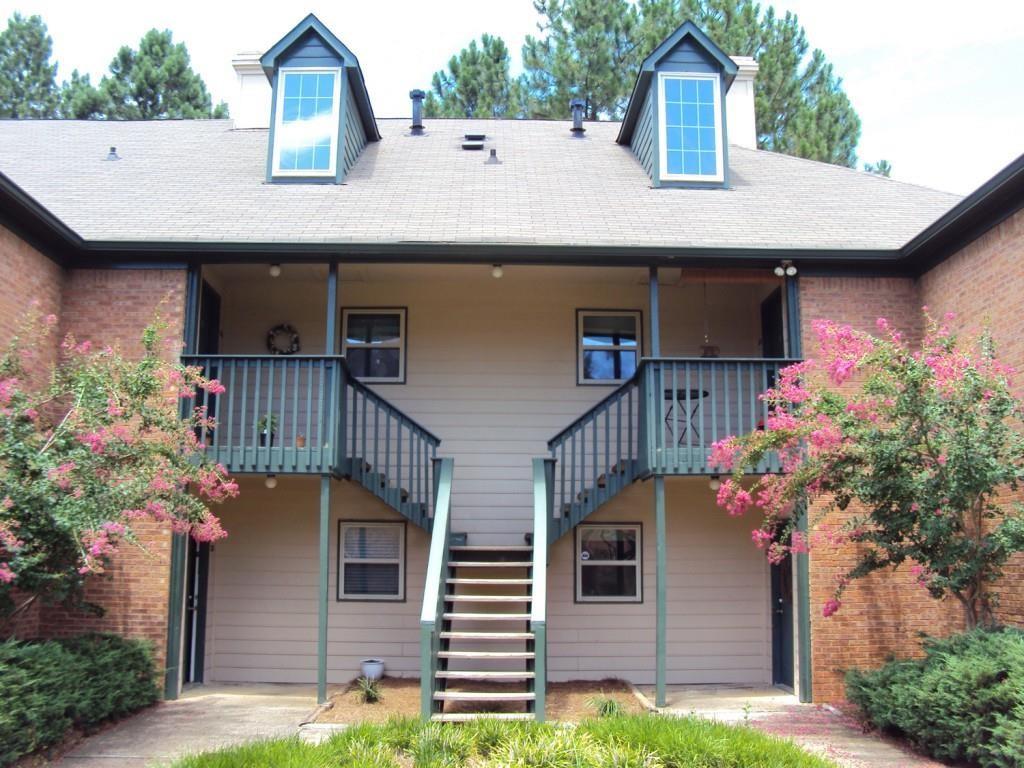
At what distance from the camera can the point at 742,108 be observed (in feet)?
54.1

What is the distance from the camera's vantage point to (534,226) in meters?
11.3

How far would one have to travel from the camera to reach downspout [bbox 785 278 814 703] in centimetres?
1034

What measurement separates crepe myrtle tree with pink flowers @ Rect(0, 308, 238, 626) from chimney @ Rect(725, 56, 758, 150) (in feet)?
34.7

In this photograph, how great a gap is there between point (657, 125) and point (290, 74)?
525 centimetres

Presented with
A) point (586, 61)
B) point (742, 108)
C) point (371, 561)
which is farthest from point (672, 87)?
point (586, 61)

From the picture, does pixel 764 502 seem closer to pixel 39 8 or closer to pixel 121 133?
pixel 121 133

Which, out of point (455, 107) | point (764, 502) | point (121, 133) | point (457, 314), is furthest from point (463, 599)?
point (455, 107)

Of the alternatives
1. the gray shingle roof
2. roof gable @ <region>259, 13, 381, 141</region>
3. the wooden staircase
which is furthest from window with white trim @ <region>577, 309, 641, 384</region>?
roof gable @ <region>259, 13, 381, 141</region>

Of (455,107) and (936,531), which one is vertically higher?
(455,107)

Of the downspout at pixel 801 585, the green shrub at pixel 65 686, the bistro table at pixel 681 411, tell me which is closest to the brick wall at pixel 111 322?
the green shrub at pixel 65 686

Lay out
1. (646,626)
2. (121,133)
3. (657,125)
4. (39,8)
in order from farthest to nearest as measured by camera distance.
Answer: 1. (39,8)
2. (121,133)
3. (657,125)
4. (646,626)

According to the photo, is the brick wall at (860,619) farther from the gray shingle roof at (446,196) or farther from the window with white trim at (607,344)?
the gray shingle roof at (446,196)

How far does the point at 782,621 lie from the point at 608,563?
2287mm

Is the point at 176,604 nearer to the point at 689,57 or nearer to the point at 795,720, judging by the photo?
the point at 795,720
